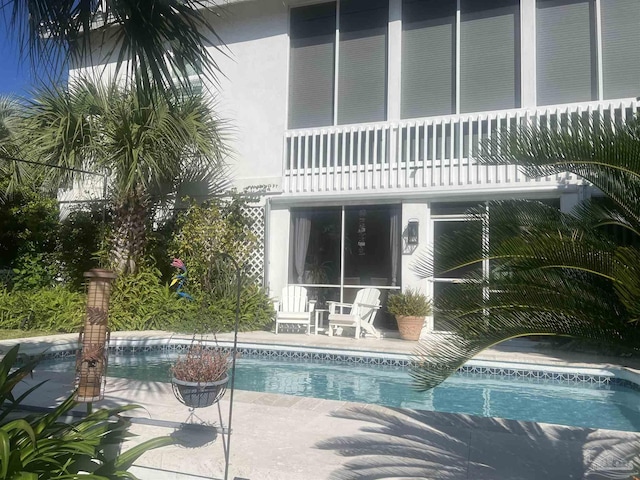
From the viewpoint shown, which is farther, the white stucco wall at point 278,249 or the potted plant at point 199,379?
the white stucco wall at point 278,249

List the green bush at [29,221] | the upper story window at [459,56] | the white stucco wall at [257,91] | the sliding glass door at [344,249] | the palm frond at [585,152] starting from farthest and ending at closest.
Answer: the green bush at [29,221], the white stucco wall at [257,91], the sliding glass door at [344,249], the upper story window at [459,56], the palm frond at [585,152]

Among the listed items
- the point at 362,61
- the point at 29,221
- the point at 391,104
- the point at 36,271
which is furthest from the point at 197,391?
the point at 29,221

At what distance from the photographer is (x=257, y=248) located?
36.3ft

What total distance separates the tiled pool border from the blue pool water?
0.34ft

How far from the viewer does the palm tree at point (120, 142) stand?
349 inches

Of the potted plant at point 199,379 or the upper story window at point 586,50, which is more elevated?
the upper story window at point 586,50

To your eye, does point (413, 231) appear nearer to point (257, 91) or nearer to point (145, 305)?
point (257, 91)

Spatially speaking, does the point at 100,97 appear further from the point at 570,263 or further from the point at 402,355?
the point at 570,263

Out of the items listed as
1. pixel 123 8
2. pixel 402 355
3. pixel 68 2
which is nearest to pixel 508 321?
pixel 123 8

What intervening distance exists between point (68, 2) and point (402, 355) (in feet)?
21.4

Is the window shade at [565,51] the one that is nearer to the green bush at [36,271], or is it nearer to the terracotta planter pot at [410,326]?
the terracotta planter pot at [410,326]

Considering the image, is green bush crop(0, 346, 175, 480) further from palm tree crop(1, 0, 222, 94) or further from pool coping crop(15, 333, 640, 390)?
pool coping crop(15, 333, 640, 390)

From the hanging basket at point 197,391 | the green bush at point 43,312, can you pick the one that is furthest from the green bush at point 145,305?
the hanging basket at point 197,391

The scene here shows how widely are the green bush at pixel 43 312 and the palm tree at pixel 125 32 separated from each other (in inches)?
283
